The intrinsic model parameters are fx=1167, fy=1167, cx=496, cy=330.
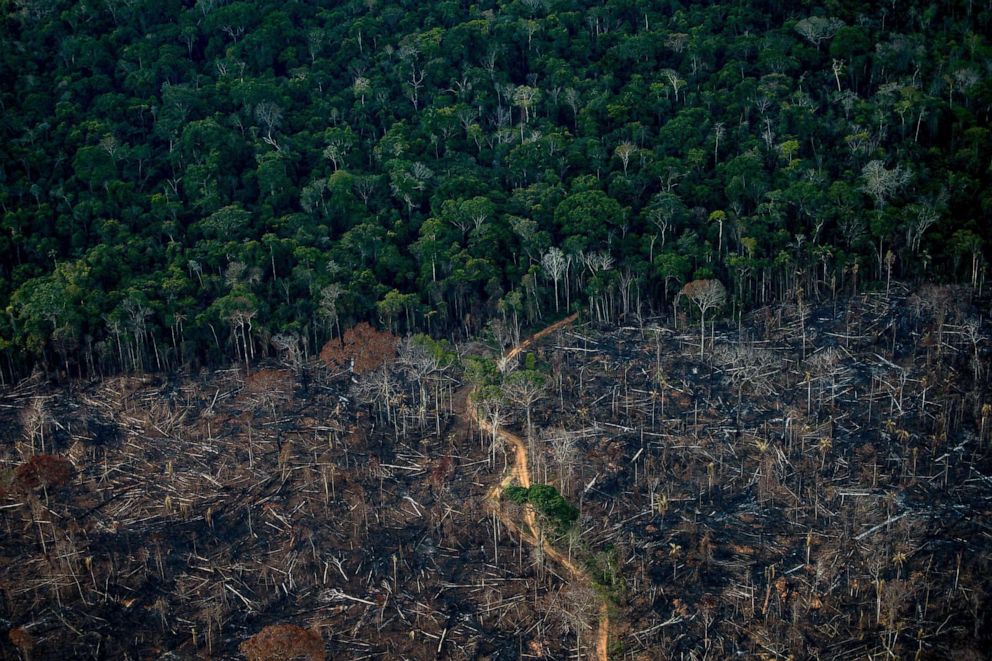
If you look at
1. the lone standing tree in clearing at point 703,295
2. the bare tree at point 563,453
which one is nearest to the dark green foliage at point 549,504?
the bare tree at point 563,453

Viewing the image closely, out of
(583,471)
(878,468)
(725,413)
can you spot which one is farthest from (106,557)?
(878,468)

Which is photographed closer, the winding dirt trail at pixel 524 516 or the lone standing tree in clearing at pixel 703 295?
the winding dirt trail at pixel 524 516

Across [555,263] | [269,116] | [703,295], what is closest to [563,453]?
[703,295]

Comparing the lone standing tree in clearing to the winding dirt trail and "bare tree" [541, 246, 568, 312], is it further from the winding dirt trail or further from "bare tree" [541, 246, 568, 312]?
the winding dirt trail

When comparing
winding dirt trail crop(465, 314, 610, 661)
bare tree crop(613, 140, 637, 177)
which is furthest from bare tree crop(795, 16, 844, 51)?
winding dirt trail crop(465, 314, 610, 661)

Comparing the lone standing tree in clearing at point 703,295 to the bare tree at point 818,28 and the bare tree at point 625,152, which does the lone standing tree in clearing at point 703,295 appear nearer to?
the bare tree at point 625,152

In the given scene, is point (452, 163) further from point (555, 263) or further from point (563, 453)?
point (563, 453)
